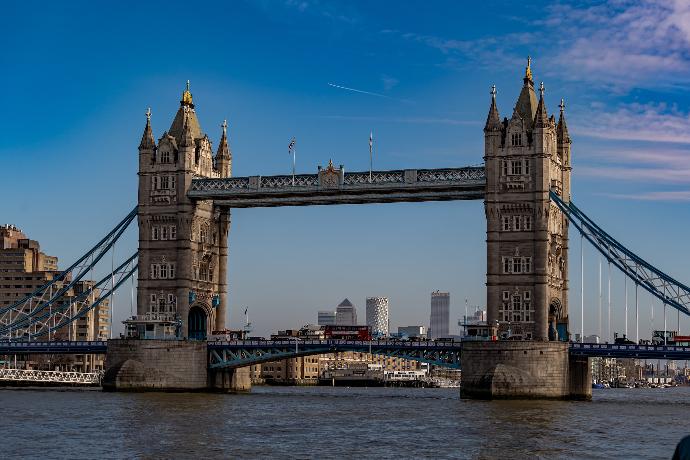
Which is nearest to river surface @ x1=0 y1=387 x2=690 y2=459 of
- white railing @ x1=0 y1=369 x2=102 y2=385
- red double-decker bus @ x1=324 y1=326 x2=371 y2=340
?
red double-decker bus @ x1=324 y1=326 x2=371 y2=340

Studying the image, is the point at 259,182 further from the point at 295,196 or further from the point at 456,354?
the point at 456,354

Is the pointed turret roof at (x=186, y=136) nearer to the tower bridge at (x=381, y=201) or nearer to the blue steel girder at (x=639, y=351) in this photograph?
the tower bridge at (x=381, y=201)

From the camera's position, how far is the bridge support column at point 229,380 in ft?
419

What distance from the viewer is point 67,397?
380 feet

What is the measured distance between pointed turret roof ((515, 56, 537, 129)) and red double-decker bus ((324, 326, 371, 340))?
28360 millimetres

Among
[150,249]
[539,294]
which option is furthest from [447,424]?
[150,249]

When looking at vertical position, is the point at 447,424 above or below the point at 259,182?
below

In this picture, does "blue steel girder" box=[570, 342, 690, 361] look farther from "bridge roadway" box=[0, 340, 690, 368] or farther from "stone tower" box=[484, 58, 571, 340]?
"stone tower" box=[484, 58, 571, 340]

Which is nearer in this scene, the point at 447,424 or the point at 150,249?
the point at 447,424

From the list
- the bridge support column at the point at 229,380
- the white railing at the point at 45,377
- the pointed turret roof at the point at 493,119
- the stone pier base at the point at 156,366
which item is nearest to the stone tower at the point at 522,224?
the pointed turret roof at the point at 493,119

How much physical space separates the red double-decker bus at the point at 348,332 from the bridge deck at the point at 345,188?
1412cm

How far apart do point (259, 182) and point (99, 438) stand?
63.0 metres

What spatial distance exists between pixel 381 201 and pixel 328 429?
5067cm

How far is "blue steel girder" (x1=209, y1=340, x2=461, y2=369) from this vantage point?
117631 mm
